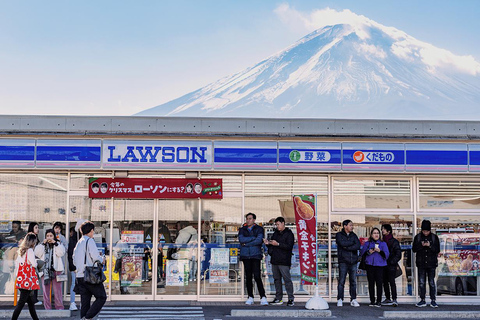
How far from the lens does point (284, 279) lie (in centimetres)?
1133

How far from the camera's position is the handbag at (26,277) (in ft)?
28.4

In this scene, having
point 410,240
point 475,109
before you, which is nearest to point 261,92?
point 475,109

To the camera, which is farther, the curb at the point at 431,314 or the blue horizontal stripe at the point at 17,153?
the blue horizontal stripe at the point at 17,153

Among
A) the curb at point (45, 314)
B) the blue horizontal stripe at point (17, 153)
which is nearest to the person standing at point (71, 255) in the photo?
the curb at point (45, 314)

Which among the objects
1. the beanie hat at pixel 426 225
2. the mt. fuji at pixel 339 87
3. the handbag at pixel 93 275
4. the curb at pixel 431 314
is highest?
the mt. fuji at pixel 339 87

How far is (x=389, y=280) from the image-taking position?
1145 centimetres

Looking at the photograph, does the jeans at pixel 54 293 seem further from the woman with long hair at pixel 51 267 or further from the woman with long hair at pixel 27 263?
the woman with long hair at pixel 27 263

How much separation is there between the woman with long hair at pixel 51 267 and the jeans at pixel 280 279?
3942 mm

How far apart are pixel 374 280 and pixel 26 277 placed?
6.36 meters

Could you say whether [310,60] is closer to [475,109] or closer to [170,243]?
[475,109]

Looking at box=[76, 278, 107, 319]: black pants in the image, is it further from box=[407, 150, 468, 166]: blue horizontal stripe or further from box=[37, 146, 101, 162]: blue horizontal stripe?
box=[407, 150, 468, 166]: blue horizontal stripe

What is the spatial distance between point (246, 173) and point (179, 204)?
1477mm

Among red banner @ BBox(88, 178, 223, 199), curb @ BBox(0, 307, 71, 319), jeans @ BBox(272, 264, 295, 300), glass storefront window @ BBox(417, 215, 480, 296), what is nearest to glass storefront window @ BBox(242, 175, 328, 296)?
jeans @ BBox(272, 264, 295, 300)

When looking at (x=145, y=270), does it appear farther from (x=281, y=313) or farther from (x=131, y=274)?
(x=281, y=313)
